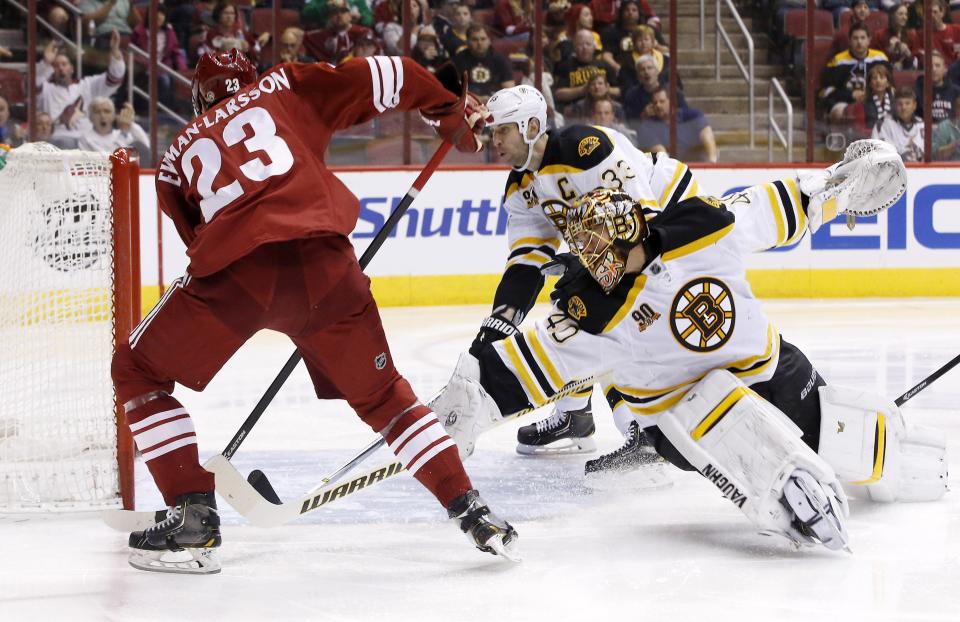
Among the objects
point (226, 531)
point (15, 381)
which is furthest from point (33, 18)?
point (226, 531)

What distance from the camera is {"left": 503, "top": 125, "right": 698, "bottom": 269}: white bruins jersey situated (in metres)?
3.51

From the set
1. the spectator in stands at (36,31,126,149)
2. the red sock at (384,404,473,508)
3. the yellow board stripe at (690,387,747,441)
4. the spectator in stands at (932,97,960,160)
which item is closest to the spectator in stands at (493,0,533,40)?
the spectator in stands at (36,31,126,149)

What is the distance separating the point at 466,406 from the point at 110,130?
15.0 ft

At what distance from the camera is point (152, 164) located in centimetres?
700

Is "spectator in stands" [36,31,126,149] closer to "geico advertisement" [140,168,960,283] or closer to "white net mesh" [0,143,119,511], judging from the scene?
"geico advertisement" [140,168,960,283]

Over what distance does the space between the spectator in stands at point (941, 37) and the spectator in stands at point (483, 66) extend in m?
2.37

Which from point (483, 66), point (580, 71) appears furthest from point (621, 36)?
point (483, 66)

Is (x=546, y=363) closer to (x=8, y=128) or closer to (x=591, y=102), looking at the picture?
(x=591, y=102)

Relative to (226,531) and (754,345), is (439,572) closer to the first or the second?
(226,531)

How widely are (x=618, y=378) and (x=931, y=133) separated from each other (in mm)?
5316

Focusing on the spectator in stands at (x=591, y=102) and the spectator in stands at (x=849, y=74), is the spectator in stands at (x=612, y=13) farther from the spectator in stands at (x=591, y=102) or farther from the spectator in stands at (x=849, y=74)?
the spectator in stands at (x=849, y=74)

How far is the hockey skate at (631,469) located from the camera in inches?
132

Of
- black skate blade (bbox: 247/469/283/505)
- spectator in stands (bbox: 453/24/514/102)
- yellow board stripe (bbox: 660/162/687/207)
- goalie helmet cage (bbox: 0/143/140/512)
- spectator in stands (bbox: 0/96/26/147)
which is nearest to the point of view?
black skate blade (bbox: 247/469/283/505)

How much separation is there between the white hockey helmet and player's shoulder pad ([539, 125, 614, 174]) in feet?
0.16
